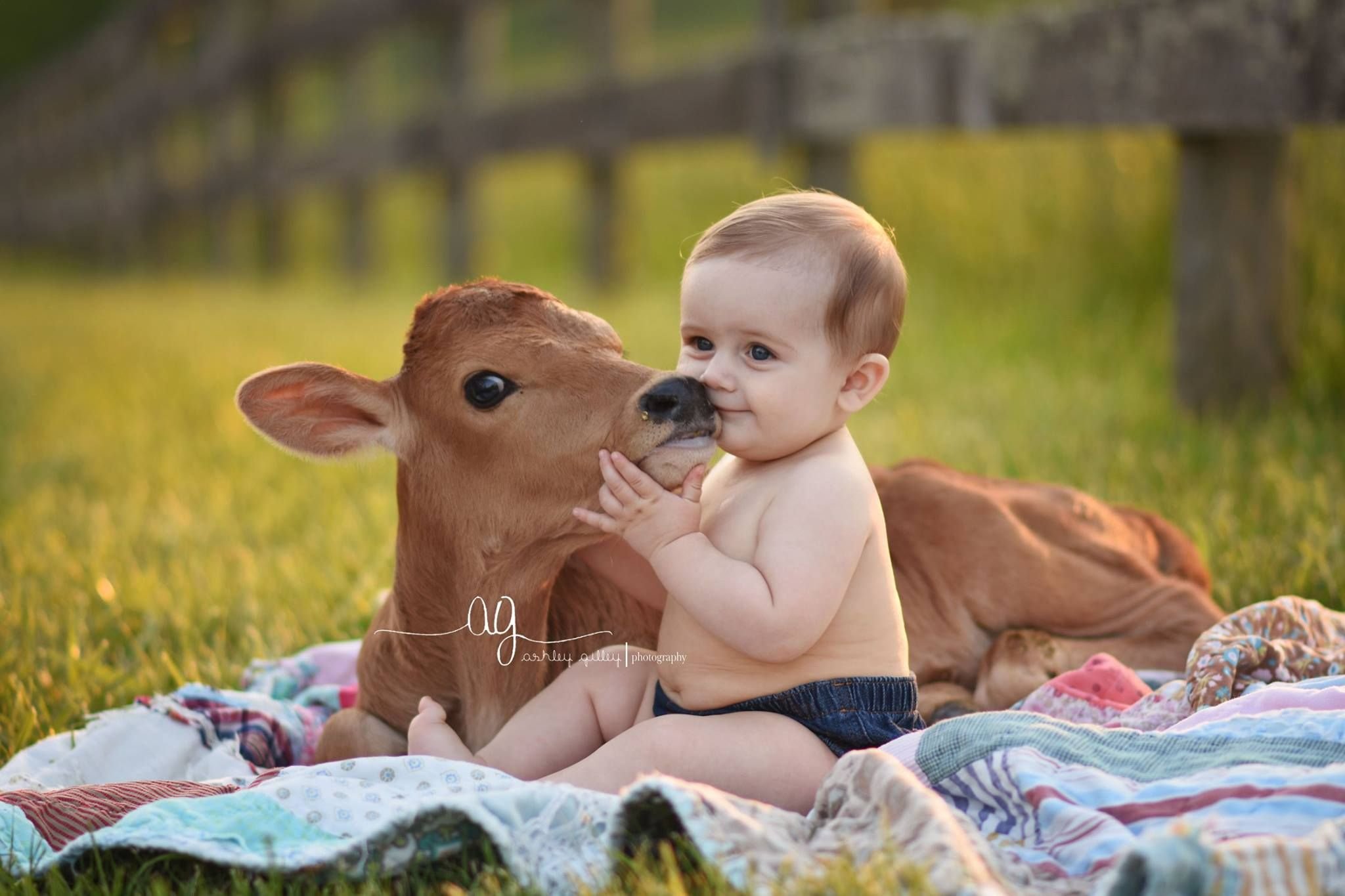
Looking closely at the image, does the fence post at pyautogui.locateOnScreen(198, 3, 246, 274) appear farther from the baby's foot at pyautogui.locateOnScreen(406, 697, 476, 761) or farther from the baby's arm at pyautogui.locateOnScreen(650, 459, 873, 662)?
the baby's arm at pyautogui.locateOnScreen(650, 459, 873, 662)

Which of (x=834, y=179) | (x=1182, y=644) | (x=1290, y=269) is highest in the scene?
(x=834, y=179)

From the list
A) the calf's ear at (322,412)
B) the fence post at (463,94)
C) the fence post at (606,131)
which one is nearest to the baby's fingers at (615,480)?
the calf's ear at (322,412)

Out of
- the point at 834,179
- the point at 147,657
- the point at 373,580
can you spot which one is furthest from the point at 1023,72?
the point at 147,657

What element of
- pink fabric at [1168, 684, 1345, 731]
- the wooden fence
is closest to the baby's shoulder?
pink fabric at [1168, 684, 1345, 731]

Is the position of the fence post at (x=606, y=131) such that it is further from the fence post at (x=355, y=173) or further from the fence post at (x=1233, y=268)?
the fence post at (x=1233, y=268)

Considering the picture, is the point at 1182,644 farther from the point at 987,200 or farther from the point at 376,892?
the point at 987,200

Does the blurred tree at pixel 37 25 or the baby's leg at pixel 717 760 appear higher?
the blurred tree at pixel 37 25

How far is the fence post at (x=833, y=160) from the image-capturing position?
232 inches

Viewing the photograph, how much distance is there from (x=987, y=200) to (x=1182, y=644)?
15.6 ft

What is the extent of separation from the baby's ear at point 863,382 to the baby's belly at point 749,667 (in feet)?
1.16

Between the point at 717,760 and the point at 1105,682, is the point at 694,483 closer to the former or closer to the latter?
the point at 717,760

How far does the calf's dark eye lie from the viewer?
7.27 ft

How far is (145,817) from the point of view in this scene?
1.91m

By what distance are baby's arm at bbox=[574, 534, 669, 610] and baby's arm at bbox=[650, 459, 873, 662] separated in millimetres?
275
